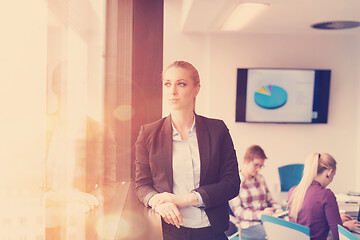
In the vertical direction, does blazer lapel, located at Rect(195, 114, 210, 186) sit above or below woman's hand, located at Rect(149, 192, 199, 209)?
above

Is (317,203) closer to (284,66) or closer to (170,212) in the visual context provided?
(170,212)

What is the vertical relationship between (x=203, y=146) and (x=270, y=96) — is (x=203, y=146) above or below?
below

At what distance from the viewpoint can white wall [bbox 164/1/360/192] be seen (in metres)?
4.94

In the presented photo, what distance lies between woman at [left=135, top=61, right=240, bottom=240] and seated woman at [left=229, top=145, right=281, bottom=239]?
1859mm

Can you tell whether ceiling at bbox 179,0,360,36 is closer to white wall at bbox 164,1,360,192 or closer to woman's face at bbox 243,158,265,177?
white wall at bbox 164,1,360,192

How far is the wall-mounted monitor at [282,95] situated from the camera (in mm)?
4953

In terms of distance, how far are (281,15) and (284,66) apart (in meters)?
1.23

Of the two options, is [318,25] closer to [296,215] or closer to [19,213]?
[296,215]

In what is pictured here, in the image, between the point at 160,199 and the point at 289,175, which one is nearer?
the point at 160,199

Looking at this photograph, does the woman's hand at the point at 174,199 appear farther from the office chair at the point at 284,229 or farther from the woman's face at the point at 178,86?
the office chair at the point at 284,229

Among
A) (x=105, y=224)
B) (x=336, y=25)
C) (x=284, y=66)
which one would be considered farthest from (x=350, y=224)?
(x=284, y=66)

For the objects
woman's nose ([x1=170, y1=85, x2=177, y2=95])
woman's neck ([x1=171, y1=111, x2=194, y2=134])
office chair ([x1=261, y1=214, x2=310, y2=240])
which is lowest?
office chair ([x1=261, y1=214, x2=310, y2=240])

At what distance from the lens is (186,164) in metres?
1.39

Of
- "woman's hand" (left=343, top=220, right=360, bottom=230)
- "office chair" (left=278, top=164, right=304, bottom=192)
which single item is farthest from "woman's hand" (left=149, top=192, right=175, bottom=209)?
"office chair" (left=278, top=164, right=304, bottom=192)
